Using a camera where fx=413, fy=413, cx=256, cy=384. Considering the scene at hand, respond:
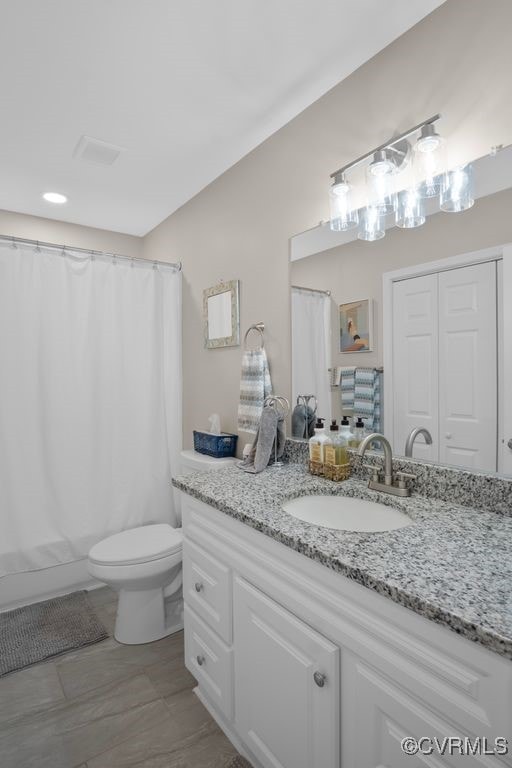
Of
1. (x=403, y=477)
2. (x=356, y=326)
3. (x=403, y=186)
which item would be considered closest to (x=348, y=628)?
(x=403, y=477)

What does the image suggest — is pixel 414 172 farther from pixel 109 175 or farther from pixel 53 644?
pixel 53 644

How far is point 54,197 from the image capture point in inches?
103

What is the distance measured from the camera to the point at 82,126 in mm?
1912

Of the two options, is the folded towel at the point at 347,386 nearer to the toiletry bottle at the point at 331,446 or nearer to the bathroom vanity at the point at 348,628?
the toiletry bottle at the point at 331,446

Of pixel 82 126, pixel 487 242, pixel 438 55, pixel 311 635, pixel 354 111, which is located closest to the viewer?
pixel 311 635

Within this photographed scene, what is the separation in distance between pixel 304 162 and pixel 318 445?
1250 millimetres

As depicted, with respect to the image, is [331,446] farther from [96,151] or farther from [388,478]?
[96,151]

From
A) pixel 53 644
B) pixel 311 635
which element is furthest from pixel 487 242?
pixel 53 644

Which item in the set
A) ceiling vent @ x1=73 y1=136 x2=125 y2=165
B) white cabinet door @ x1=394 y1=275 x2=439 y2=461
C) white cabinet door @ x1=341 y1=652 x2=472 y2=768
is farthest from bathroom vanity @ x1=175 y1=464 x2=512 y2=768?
ceiling vent @ x1=73 y1=136 x2=125 y2=165

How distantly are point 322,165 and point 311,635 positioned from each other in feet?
5.62

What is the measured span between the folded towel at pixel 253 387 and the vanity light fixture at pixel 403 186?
2.37 ft

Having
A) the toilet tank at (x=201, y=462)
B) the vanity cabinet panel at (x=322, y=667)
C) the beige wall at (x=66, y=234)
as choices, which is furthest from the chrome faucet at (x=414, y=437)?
the beige wall at (x=66, y=234)

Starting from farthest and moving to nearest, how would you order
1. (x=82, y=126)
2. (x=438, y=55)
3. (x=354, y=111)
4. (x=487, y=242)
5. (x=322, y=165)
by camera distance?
(x=82, y=126) → (x=322, y=165) → (x=354, y=111) → (x=438, y=55) → (x=487, y=242)

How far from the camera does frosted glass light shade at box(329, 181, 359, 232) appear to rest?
1.60 m
